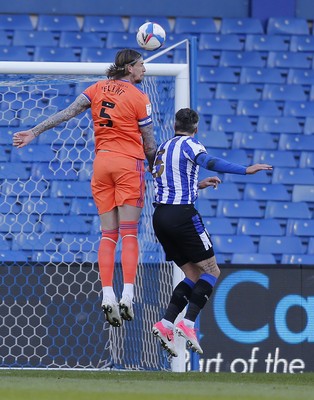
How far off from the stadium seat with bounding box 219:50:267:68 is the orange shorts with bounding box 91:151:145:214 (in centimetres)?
616

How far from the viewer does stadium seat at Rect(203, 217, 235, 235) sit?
1112cm

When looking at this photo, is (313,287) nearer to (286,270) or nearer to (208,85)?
(286,270)

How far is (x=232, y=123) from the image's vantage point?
39.5 ft

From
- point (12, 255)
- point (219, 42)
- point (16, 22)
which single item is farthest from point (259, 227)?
point (16, 22)

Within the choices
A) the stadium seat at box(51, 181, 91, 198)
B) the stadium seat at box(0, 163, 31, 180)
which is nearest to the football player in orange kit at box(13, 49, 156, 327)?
the stadium seat at box(0, 163, 31, 180)

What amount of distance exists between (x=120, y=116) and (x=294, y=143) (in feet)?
19.3

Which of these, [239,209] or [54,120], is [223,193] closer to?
[239,209]

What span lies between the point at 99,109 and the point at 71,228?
363 cm

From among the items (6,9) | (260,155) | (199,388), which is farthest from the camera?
(6,9)

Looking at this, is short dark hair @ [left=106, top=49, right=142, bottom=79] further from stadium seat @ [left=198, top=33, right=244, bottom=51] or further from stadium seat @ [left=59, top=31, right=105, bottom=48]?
stadium seat @ [left=198, top=33, right=244, bottom=51]

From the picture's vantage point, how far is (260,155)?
1188cm

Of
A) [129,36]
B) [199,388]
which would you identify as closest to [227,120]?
[129,36]

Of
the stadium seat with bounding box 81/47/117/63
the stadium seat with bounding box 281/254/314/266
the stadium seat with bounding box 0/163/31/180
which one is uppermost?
the stadium seat with bounding box 81/47/117/63

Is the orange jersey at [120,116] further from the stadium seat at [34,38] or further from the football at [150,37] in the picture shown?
the stadium seat at [34,38]
